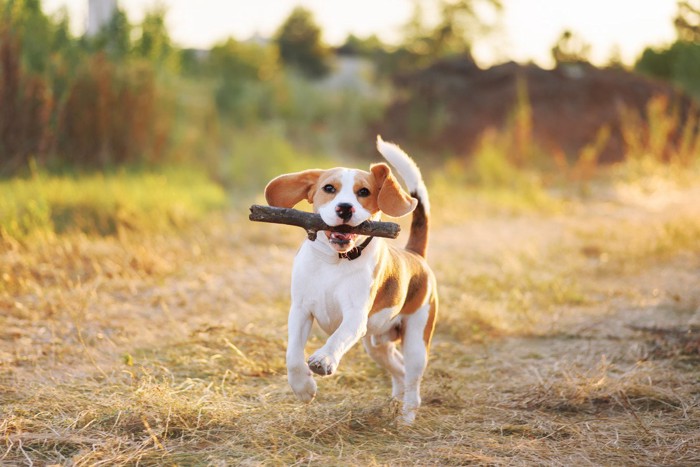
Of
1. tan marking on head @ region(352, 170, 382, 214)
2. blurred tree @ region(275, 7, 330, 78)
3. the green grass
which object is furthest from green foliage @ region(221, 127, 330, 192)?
blurred tree @ region(275, 7, 330, 78)

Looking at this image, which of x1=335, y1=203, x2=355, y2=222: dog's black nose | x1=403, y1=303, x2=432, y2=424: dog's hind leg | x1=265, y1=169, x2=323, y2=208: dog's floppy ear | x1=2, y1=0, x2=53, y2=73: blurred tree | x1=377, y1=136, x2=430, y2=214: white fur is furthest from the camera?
x1=2, y1=0, x2=53, y2=73: blurred tree

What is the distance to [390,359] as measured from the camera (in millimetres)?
4250

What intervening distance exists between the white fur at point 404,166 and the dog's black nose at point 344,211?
72 cm

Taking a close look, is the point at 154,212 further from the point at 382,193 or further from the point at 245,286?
the point at 382,193

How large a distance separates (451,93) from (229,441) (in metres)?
14.8

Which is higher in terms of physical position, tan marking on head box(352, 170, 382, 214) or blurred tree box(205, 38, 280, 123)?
blurred tree box(205, 38, 280, 123)

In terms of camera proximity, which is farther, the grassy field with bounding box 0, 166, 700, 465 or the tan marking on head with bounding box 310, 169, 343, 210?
the tan marking on head with bounding box 310, 169, 343, 210

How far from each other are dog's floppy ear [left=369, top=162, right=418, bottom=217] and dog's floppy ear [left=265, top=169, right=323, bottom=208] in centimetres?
27

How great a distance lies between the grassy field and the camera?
3447 mm

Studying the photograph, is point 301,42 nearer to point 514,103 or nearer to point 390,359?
point 514,103

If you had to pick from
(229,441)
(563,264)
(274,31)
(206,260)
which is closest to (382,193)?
(229,441)

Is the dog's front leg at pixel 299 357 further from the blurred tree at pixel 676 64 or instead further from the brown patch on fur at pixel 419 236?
the blurred tree at pixel 676 64

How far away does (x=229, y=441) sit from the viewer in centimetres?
341

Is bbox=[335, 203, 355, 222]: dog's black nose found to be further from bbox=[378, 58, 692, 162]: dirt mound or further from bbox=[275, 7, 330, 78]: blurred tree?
bbox=[275, 7, 330, 78]: blurred tree
